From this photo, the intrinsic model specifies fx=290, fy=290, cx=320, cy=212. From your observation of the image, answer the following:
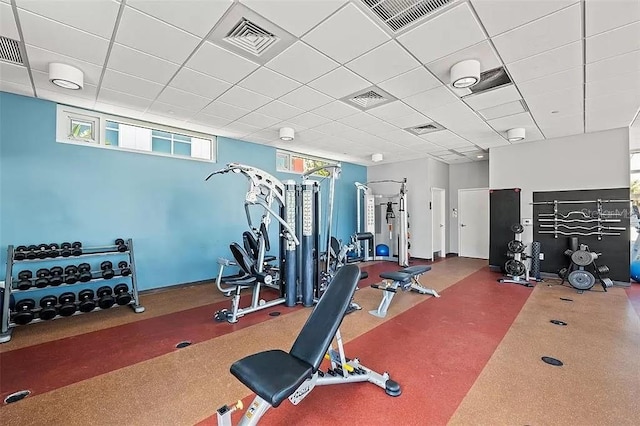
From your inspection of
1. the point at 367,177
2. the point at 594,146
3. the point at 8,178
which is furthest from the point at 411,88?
the point at 367,177

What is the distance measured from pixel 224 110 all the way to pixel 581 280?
6.18 m

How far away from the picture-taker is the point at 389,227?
25.9ft

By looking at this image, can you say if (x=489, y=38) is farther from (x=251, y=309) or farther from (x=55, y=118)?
(x=55, y=118)

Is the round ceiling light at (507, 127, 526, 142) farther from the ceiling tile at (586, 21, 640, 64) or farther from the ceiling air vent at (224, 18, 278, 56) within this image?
the ceiling air vent at (224, 18, 278, 56)

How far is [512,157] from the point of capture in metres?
6.07

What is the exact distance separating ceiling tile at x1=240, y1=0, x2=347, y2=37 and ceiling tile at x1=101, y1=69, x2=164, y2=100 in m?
1.83

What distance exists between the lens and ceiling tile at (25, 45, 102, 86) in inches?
103

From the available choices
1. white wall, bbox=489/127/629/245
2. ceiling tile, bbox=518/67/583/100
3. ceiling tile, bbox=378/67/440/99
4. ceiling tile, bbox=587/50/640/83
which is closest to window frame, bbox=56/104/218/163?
ceiling tile, bbox=378/67/440/99

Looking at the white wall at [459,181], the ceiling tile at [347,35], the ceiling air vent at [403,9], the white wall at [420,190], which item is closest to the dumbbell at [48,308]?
the ceiling tile at [347,35]

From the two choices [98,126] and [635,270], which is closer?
[98,126]

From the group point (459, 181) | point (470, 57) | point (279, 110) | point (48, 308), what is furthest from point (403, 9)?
point (459, 181)

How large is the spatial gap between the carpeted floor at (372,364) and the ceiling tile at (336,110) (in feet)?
9.03

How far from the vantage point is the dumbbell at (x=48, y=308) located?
3.14 meters

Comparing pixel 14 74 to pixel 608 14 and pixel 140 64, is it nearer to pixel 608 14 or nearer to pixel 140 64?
pixel 140 64
